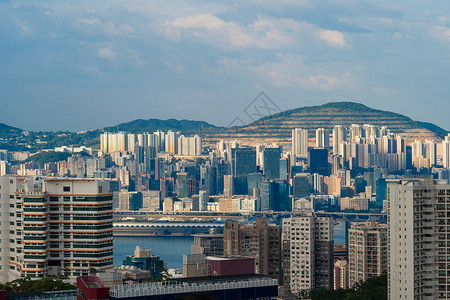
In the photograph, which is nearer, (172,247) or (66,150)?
(172,247)

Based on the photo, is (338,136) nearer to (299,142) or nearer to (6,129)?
(299,142)

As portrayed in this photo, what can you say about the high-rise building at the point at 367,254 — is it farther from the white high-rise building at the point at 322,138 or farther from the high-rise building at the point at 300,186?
the white high-rise building at the point at 322,138

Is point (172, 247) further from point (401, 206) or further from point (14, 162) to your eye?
point (14, 162)

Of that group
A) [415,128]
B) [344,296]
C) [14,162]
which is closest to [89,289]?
[344,296]

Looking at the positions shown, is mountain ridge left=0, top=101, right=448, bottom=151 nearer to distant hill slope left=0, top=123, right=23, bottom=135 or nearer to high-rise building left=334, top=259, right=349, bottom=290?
distant hill slope left=0, top=123, right=23, bottom=135

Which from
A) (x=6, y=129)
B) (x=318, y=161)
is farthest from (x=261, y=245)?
(x=6, y=129)

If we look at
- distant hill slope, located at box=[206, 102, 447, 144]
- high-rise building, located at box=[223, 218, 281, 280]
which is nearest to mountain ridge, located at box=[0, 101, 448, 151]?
distant hill slope, located at box=[206, 102, 447, 144]

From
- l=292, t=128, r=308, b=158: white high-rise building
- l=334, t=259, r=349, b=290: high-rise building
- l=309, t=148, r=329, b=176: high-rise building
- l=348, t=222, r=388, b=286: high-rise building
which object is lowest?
l=334, t=259, r=349, b=290: high-rise building
